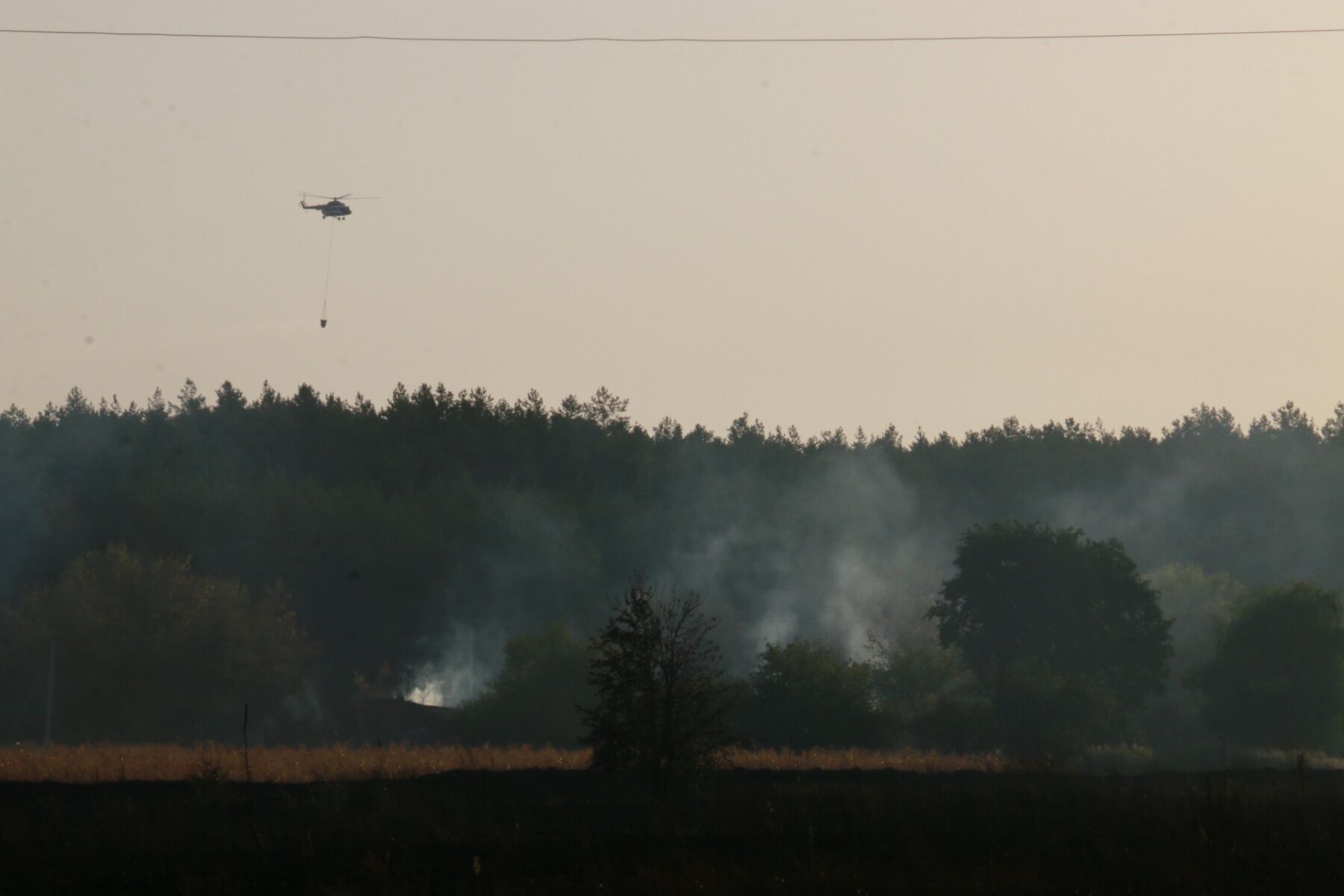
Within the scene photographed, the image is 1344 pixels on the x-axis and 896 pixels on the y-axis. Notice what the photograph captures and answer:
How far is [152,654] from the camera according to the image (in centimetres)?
7806

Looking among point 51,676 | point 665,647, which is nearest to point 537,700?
point 51,676

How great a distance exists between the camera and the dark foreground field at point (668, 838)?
2392cm

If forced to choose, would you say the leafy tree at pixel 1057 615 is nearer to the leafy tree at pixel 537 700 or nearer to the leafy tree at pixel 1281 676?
the leafy tree at pixel 1281 676

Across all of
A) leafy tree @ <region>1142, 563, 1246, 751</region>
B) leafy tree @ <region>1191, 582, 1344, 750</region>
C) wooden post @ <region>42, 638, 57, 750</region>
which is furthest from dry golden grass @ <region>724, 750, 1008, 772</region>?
wooden post @ <region>42, 638, 57, 750</region>

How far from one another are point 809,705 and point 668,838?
32.3 metres

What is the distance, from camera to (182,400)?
163125mm

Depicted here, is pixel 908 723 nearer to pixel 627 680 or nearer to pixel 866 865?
pixel 627 680

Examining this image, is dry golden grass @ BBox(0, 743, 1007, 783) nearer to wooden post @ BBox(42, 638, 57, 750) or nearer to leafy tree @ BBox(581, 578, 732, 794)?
leafy tree @ BBox(581, 578, 732, 794)

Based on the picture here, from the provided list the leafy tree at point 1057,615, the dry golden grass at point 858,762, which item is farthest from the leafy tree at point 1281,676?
the dry golden grass at point 858,762

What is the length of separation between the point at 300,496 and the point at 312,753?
2044 inches

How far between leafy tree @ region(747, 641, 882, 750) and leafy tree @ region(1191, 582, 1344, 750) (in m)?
17.4

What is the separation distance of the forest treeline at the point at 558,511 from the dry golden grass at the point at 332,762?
20.3 metres

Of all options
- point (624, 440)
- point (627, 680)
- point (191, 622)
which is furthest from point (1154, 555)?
point (627, 680)

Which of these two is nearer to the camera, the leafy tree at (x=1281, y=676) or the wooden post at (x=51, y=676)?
the leafy tree at (x=1281, y=676)
